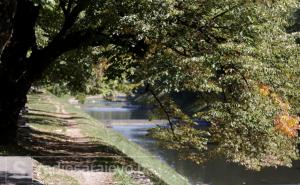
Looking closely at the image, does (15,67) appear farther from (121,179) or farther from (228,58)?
(228,58)

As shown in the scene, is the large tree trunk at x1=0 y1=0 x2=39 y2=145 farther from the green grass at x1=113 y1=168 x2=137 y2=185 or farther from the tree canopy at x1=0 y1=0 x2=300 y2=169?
the green grass at x1=113 y1=168 x2=137 y2=185

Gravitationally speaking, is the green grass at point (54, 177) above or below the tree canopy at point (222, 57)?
below

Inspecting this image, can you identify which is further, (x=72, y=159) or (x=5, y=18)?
(x=72, y=159)

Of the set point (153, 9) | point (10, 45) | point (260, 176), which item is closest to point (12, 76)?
point (10, 45)

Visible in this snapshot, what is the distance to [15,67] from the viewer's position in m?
15.9

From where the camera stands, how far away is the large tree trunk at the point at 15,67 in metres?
15.8

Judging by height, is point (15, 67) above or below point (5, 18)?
below

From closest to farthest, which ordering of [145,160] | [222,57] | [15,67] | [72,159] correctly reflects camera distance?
[222,57] < [15,67] < [72,159] < [145,160]

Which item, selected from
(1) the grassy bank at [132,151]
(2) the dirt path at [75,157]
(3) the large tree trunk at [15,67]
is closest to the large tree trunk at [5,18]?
(2) the dirt path at [75,157]

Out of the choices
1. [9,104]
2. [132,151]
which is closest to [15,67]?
[9,104]

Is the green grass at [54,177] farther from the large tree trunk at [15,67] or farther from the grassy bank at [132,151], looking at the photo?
the grassy bank at [132,151]

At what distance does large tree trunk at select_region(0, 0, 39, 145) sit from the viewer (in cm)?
1584

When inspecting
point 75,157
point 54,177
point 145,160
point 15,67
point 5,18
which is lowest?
point 145,160

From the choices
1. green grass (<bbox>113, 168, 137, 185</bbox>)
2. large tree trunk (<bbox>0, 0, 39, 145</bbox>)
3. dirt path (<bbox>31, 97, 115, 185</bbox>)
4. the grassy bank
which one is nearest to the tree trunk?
large tree trunk (<bbox>0, 0, 39, 145</bbox>)
